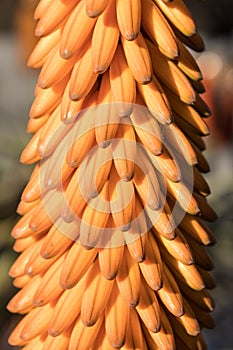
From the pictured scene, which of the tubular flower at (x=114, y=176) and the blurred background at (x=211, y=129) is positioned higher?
the tubular flower at (x=114, y=176)

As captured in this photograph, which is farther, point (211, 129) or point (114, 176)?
point (211, 129)

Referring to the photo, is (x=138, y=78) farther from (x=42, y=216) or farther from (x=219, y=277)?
(x=219, y=277)

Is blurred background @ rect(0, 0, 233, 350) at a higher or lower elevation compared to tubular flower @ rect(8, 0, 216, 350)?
lower

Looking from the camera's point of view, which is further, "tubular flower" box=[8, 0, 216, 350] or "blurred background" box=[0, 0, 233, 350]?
"blurred background" box=[0, 0, 233, 350]

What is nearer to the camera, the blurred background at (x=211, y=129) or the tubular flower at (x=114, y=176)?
the tubular flower at (x=114, y=176)
